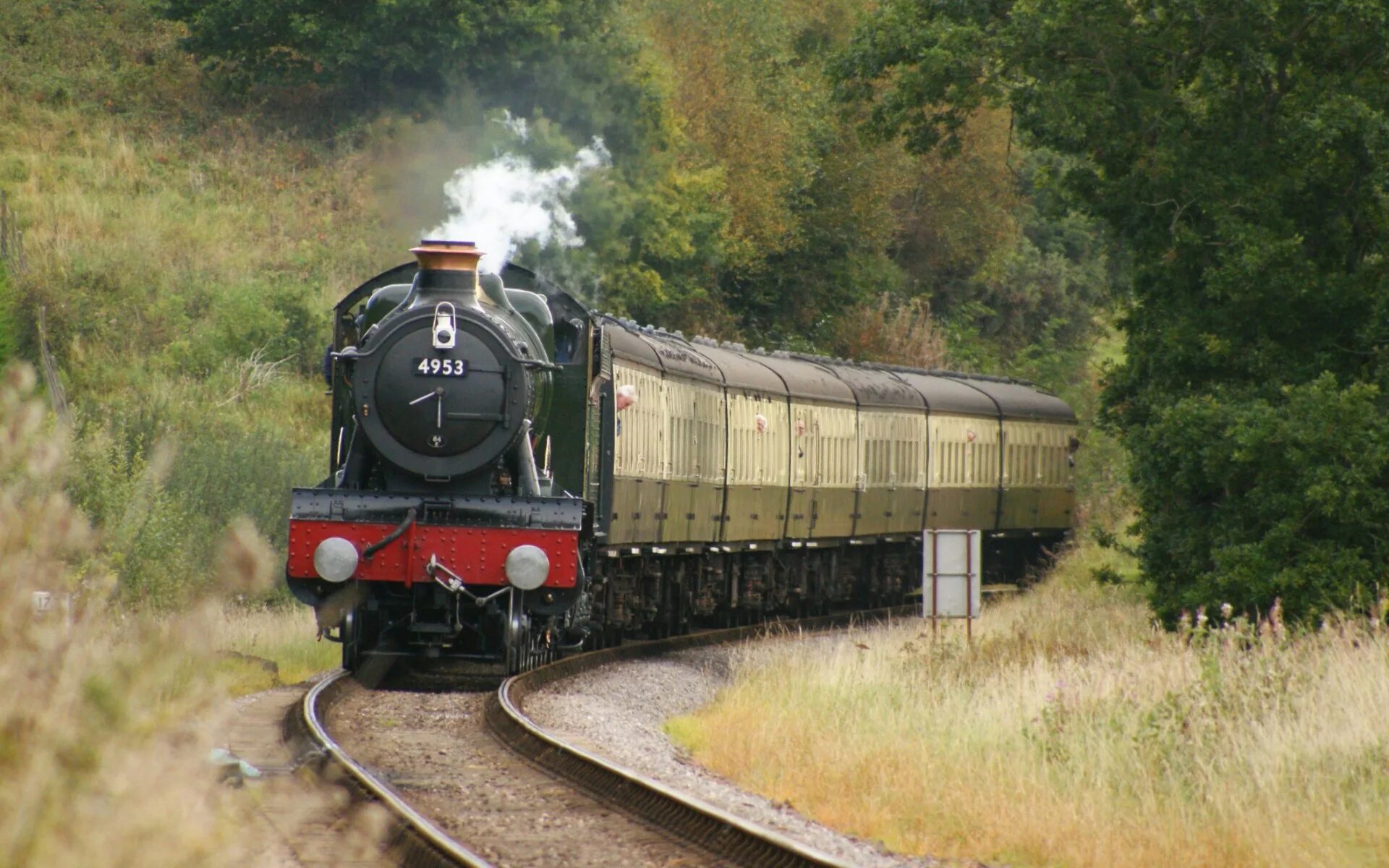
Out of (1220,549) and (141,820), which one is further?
(1220,549)

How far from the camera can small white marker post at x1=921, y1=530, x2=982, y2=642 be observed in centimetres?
1537

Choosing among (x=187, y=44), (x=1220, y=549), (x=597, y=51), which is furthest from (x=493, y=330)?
(x=187, y=44)

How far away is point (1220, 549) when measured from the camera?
1673cm

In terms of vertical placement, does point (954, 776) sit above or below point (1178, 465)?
below

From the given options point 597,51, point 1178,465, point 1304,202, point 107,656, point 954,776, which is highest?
point 597,51

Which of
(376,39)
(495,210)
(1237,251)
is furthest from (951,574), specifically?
(376,39)

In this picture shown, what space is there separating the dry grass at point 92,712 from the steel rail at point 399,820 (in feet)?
7.73

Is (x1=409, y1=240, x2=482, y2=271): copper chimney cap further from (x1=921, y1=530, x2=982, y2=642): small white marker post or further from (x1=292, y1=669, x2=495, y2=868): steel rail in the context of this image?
(x1=921, y1=530, x2=982, y2=642): small white marker post

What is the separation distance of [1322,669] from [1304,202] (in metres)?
7.32

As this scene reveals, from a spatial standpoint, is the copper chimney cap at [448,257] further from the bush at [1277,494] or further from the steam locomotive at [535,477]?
the bush at [1277,494]

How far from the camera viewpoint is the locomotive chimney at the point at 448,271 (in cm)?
1356

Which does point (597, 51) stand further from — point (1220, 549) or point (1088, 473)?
point (1220, 549)

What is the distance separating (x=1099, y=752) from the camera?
996 centimetres

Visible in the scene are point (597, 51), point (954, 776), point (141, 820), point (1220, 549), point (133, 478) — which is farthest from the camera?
point (597, 51)
